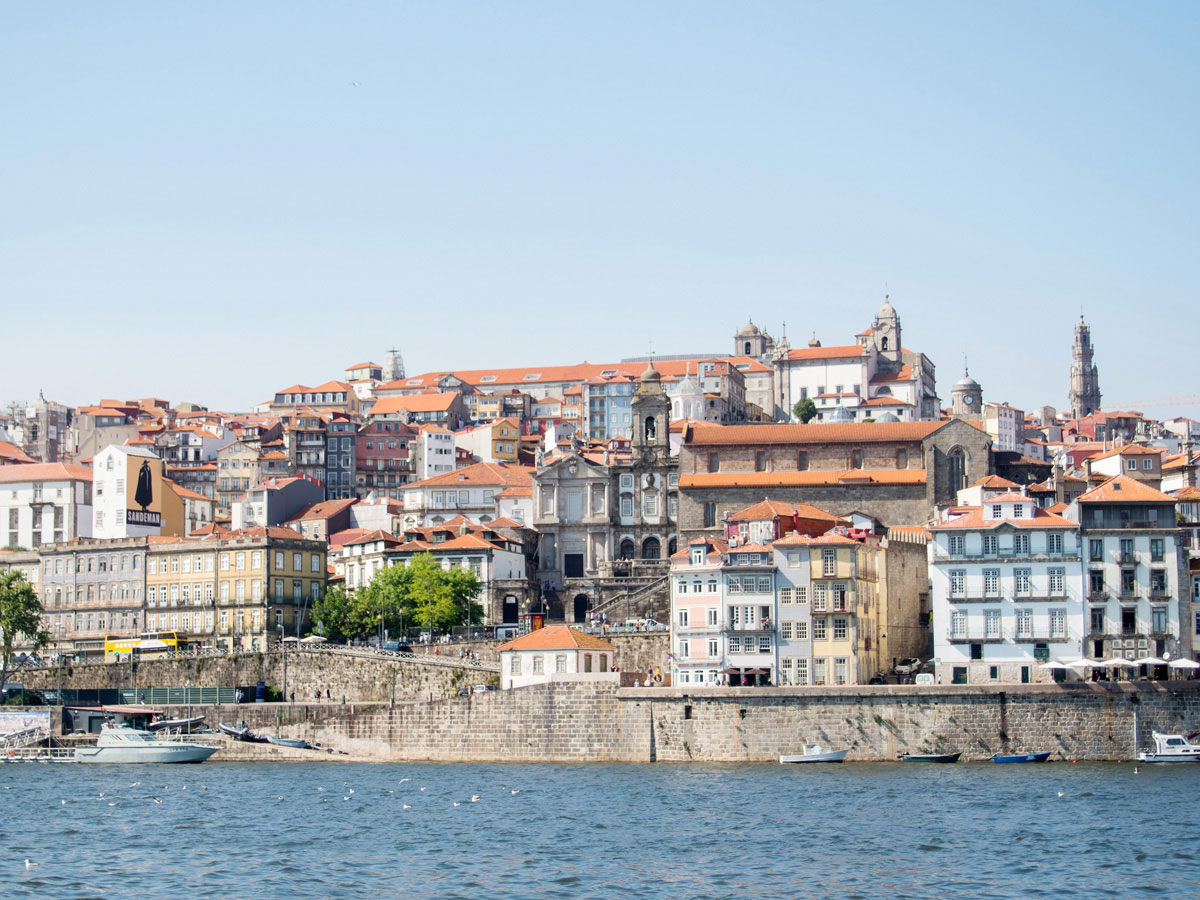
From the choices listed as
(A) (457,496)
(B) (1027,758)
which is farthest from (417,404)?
(B) (1027,758)

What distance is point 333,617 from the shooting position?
9731 cm

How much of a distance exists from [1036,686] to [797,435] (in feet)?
130

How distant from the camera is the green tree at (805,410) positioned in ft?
517

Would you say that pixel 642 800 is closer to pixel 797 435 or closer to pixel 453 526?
pixel 797 435

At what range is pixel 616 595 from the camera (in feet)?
336

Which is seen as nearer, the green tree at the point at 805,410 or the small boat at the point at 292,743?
the small boat at the point at 292,743

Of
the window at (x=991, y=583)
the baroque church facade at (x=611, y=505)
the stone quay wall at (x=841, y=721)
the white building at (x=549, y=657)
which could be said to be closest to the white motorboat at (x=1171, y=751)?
the stone quay wall at (x=841, y=721)

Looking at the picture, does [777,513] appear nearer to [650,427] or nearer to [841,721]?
[841,721]

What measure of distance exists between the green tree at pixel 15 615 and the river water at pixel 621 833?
2420cm

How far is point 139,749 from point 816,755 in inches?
1209

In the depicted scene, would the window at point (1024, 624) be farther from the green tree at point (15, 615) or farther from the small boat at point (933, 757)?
the green tree at point (15, 615)

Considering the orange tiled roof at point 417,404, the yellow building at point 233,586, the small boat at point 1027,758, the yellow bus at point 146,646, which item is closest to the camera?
the small boat at point 1027,758

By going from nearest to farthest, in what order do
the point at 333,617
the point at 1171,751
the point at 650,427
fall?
1. the point at 1171,751
2. the point at 333,617
3. the point at 650,427

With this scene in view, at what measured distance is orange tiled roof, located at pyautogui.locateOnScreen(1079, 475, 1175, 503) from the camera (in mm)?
75562
